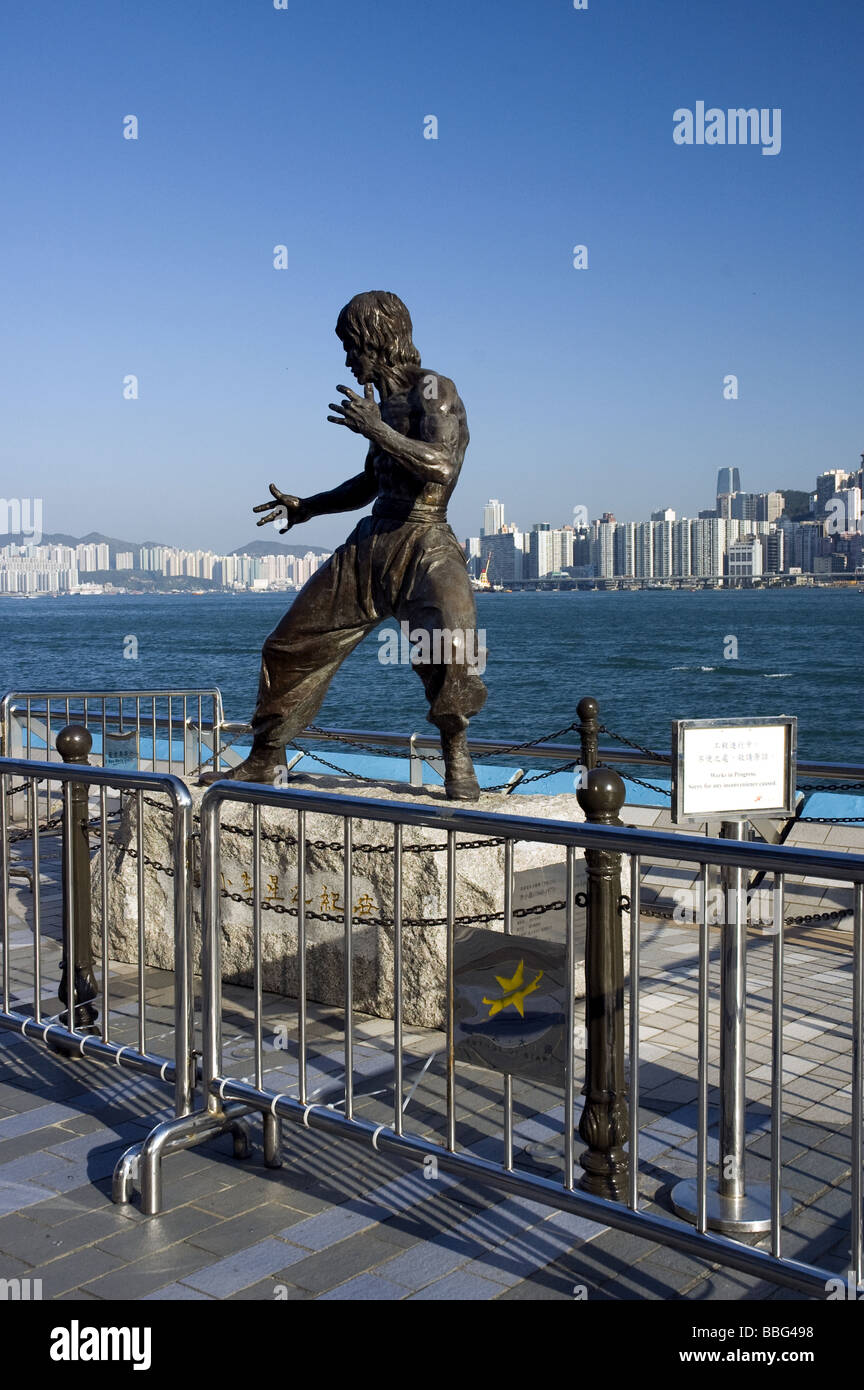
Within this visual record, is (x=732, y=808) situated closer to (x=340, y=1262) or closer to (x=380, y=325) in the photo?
(x=340, y=1262)

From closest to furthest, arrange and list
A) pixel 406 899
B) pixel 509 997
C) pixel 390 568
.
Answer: pixel 509 997 → pixel 406 899 → pixel 390 568

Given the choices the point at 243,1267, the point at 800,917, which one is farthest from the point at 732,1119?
the point at 800,917

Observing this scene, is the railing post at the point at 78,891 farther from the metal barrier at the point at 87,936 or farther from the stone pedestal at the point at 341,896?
the stone pedestal at the point at 341,896

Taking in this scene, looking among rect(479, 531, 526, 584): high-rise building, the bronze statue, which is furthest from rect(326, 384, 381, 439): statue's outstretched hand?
rect(479, 531, 526, 584): high-rise building

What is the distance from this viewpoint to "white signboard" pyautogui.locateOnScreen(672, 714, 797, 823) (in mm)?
3697

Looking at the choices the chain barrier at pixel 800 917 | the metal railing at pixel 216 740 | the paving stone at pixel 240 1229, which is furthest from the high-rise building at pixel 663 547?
the paving stone at pixel 240 1229

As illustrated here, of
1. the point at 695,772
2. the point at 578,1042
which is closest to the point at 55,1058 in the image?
the point at 578,1042

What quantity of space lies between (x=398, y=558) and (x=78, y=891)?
7.29 ft

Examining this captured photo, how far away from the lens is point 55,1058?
526 cm

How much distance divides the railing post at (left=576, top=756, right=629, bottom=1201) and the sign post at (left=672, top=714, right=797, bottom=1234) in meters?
0.22

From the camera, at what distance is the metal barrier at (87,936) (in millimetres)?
3990

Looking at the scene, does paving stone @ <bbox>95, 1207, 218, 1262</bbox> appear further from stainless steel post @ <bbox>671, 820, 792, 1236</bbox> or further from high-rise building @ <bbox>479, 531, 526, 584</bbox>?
high-rise building @ <bbox>479, 531, 526, 584</bbox>
